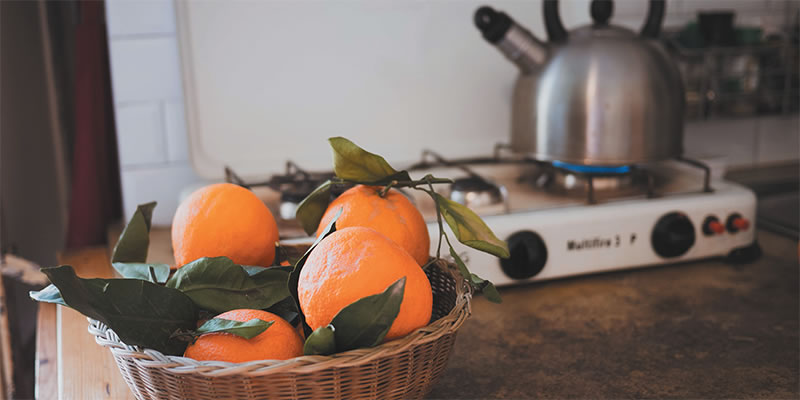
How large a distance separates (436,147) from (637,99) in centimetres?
39

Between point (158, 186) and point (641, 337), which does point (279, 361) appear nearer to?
point (641, 337)

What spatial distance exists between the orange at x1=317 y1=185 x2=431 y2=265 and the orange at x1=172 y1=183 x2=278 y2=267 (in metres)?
0.06

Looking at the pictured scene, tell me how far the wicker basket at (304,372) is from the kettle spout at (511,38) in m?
0.55

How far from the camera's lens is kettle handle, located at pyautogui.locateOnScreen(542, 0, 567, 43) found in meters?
0.95

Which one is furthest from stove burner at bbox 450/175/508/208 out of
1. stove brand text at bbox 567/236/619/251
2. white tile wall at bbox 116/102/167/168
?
white tile wall at bbox 116/102/167/168

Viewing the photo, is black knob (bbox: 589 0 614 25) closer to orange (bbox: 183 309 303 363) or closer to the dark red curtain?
orange (bbox: 183 309 303 363)

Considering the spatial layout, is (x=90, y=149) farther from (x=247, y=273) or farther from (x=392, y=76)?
(x=247, y=273)

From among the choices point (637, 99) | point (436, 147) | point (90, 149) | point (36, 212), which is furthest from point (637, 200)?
point (36, 212)

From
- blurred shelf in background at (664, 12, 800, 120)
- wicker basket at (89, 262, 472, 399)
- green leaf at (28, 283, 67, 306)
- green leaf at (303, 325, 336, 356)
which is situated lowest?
wicker basket at (89, 262, 472, 399)

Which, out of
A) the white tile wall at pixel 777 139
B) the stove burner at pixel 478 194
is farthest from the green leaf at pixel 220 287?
the white tile wall at pixel 777 139

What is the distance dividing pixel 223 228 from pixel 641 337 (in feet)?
1.54

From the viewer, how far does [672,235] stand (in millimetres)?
897

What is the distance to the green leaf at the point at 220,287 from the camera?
49 cm

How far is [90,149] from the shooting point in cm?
119
